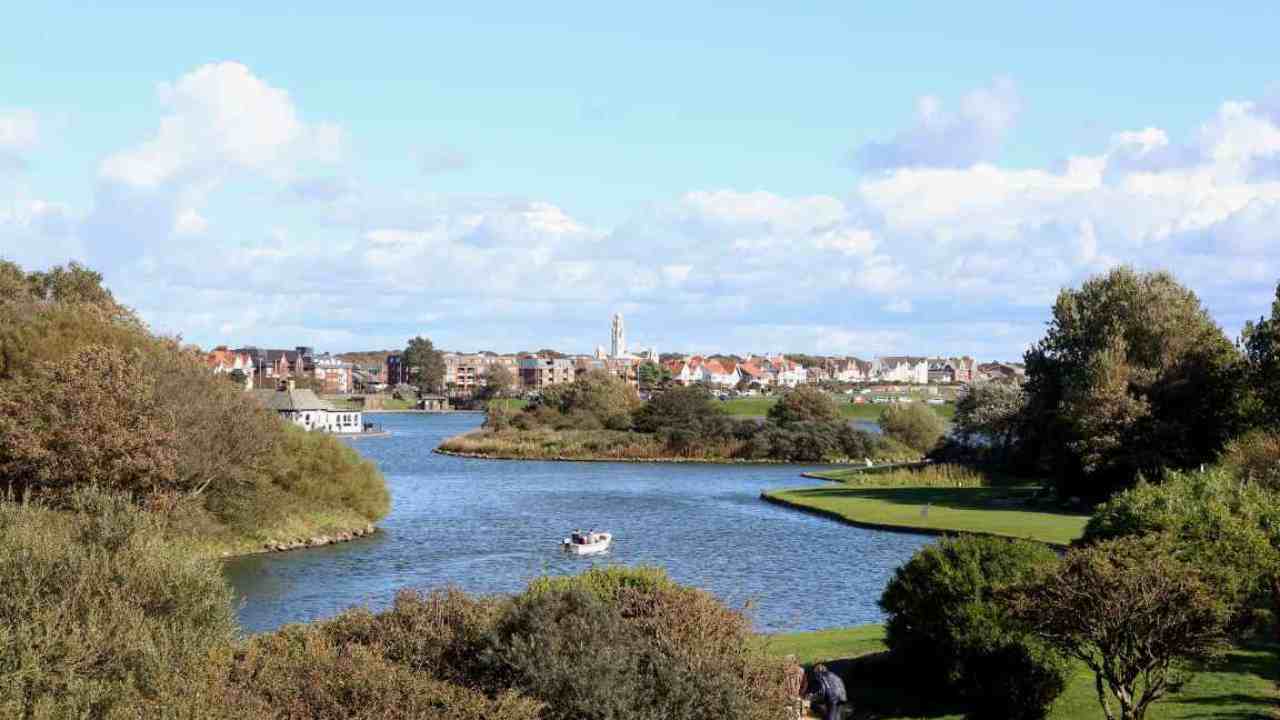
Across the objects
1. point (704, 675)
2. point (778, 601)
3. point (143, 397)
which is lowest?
point (778, 601)

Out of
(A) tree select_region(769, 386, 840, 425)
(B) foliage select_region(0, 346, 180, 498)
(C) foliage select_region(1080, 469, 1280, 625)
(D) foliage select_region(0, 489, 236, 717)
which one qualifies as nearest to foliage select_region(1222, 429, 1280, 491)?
(C) foliage select_region(1080, 469, 1280, 625)

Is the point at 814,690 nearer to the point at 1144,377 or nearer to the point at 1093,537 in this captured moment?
the point at 1093,537

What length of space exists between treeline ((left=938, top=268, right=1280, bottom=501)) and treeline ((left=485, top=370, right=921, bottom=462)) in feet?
106

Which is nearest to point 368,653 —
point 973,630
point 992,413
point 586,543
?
point 973,630

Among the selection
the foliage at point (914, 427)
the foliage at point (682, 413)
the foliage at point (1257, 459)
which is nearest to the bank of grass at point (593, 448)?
the foliage at point (682, 413)

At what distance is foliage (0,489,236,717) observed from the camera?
11.7 meters

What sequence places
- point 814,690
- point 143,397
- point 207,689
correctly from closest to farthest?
point 207,689, point 814,690, point 143,397

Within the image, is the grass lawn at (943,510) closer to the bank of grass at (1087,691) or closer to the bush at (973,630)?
the bank of grass at (1087,691)

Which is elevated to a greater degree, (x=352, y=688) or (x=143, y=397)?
(x=143, y=397)

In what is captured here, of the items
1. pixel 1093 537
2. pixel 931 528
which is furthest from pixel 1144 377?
pixel 1093 537

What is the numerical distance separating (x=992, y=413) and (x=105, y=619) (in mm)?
65019

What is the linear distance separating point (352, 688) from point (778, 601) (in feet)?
68.2

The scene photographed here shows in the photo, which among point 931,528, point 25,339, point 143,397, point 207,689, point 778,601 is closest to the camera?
point 207,689

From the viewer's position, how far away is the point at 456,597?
48.2 ft
